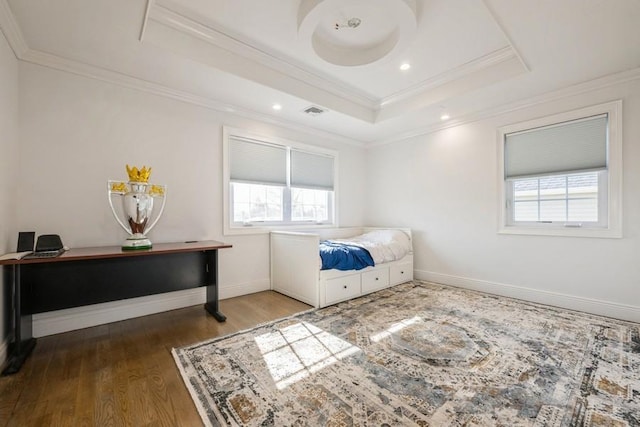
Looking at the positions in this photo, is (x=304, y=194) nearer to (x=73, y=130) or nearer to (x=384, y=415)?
(x=73, y=130)

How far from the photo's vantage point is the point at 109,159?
2637 mm

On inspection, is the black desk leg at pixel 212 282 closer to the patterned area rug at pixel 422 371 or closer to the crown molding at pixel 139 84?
the patterned area rug at pixel 422 371

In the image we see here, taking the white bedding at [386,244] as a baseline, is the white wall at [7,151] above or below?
above

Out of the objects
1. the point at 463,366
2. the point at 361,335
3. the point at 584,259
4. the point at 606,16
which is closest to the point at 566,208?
the point at 584,259

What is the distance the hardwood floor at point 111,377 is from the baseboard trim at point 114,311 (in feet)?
0.25

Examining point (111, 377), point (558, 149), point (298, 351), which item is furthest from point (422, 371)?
point (558, 149)

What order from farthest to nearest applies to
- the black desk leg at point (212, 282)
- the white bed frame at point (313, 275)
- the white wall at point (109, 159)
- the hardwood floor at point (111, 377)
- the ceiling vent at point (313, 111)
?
the ceiling vent at point (313, 111), the white bed frame at point (313, 275), the black desk leg at point (212, 282), the white wall at point (109, 159), the hardwood floor at point (111, 377)

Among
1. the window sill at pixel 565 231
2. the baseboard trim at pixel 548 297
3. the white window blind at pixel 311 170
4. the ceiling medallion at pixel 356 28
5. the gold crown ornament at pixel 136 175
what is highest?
the ceiling medallion at pixel 356 28

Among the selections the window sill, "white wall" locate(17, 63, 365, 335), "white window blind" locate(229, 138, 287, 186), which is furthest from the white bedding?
"white wall" locate(17, 63, 365, 335)

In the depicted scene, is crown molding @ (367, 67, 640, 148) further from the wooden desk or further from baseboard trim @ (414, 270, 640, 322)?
the wooden desk

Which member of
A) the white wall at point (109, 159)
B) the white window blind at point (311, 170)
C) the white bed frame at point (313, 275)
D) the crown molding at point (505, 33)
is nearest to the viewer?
the crown molding at point (505, 33)

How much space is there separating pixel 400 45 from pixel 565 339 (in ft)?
9.22

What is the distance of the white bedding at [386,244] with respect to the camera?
352cm

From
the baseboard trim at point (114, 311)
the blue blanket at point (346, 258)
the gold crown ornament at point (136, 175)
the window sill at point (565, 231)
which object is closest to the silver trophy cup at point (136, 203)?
the gold crown ornament at point (136, 175)
